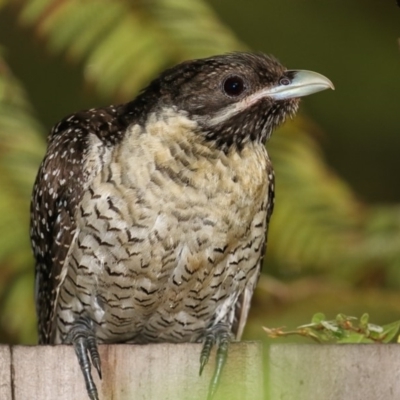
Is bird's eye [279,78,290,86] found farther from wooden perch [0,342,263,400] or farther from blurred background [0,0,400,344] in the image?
blurred background [0,0,400,344]

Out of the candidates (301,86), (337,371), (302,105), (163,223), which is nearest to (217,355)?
(337,371)

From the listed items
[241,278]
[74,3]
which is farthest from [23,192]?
[241,278]

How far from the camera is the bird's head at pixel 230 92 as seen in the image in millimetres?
1912

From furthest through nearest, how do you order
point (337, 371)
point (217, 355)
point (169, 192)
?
1. point (169, 192)
2. point (217, 355)
3. point (337, 371)

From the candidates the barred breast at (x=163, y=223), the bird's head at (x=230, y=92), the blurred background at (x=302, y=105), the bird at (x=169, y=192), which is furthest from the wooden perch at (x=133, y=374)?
the blurred background at (x=302, y=105)

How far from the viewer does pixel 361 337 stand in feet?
5.58

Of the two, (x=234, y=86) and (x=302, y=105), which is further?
(x=302, y=105)

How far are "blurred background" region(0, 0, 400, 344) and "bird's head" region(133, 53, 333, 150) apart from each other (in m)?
0.81

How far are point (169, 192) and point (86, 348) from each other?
35 cm

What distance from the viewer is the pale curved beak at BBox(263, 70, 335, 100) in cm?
186

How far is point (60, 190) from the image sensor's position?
6.62 ft

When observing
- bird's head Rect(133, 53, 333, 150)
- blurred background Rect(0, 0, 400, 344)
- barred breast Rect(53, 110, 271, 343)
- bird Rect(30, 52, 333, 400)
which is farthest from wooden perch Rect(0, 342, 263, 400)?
blurred background Rect(0, 0, 400, 344)

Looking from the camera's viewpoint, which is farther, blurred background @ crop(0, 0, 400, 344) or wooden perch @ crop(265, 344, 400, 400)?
blurred background @ crop(0, 0, 400, 344)

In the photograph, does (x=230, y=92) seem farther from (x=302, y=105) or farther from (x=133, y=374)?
(x=302, y=105)
